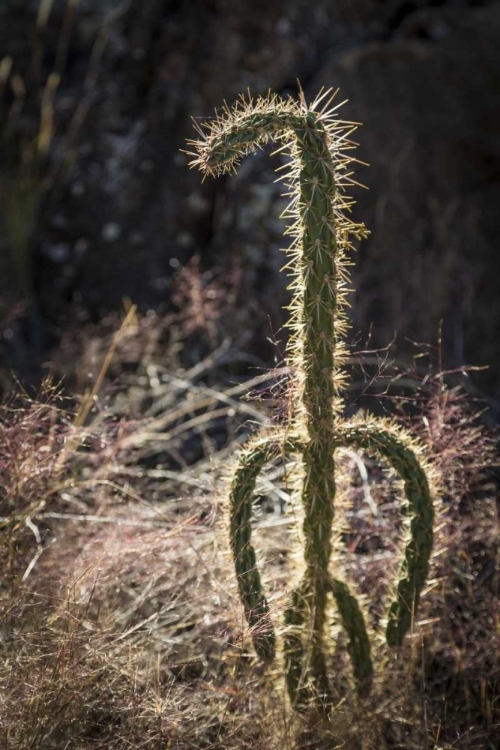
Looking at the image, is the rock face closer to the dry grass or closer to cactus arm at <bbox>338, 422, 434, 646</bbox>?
the dry grass

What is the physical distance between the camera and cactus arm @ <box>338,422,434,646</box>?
189cm

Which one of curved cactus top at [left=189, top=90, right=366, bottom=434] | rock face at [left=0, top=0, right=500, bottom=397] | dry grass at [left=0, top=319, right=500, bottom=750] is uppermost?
rock face at [left=0, top=0, right=500, bottom=397]

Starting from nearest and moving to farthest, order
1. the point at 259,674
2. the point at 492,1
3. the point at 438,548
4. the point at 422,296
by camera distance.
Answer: the point at 259,674 < the point at 438,548 < the point at 422,296 < the point at 492,1

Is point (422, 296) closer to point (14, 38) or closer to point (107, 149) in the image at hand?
point (107, 149)

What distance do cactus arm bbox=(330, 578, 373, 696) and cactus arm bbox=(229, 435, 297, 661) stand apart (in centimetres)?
18

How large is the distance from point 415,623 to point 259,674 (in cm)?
42

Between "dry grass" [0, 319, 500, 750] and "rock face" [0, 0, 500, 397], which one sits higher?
"rock face" [0, 0, 500, 397]

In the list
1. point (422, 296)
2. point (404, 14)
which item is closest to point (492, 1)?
point (404, 14)

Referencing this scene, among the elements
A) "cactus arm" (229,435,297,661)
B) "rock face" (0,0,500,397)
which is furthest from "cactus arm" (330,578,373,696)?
"rock face" (0,0,500,397)

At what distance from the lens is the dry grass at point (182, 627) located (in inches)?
67.1

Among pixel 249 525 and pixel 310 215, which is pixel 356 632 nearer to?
pixel 249 525

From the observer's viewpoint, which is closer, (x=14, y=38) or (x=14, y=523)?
(x=14, y=523)

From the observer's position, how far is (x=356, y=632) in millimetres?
1990

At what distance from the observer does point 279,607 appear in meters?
1.96
